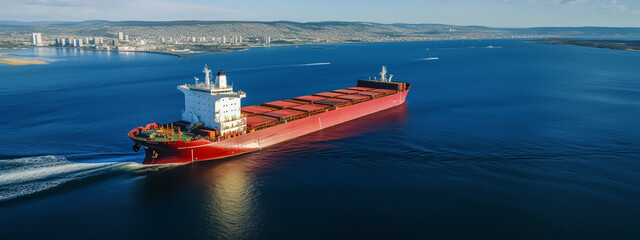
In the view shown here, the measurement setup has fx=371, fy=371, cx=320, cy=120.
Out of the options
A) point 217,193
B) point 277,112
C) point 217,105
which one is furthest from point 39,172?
point 277,112

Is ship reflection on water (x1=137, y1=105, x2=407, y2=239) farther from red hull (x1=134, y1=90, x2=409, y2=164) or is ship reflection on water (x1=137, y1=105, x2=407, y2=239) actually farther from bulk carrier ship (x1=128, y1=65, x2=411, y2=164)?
bulk carrier ship (x1=128, y1=65, x2=411, y2=164)

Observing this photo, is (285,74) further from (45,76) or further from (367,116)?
(45,76)

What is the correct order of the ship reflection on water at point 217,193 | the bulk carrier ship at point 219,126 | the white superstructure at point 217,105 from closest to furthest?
the ship reflection on water at point 217,193, the bulk carrier ship at point 219,126, the white superstructure at point 217,105

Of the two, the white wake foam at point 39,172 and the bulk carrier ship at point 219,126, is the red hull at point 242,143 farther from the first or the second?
the white wake foam at point 39,172

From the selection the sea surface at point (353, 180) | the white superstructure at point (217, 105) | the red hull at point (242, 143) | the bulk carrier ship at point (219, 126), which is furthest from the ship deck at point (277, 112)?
the sea surface at point (353, 180)

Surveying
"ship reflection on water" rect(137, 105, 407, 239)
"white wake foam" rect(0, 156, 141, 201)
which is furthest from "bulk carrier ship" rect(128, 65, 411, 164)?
"white wake foam" rect(0, 156, 141, 201)

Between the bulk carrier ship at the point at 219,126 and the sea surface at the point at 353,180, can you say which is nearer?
the sea surface at the point at 353,180
